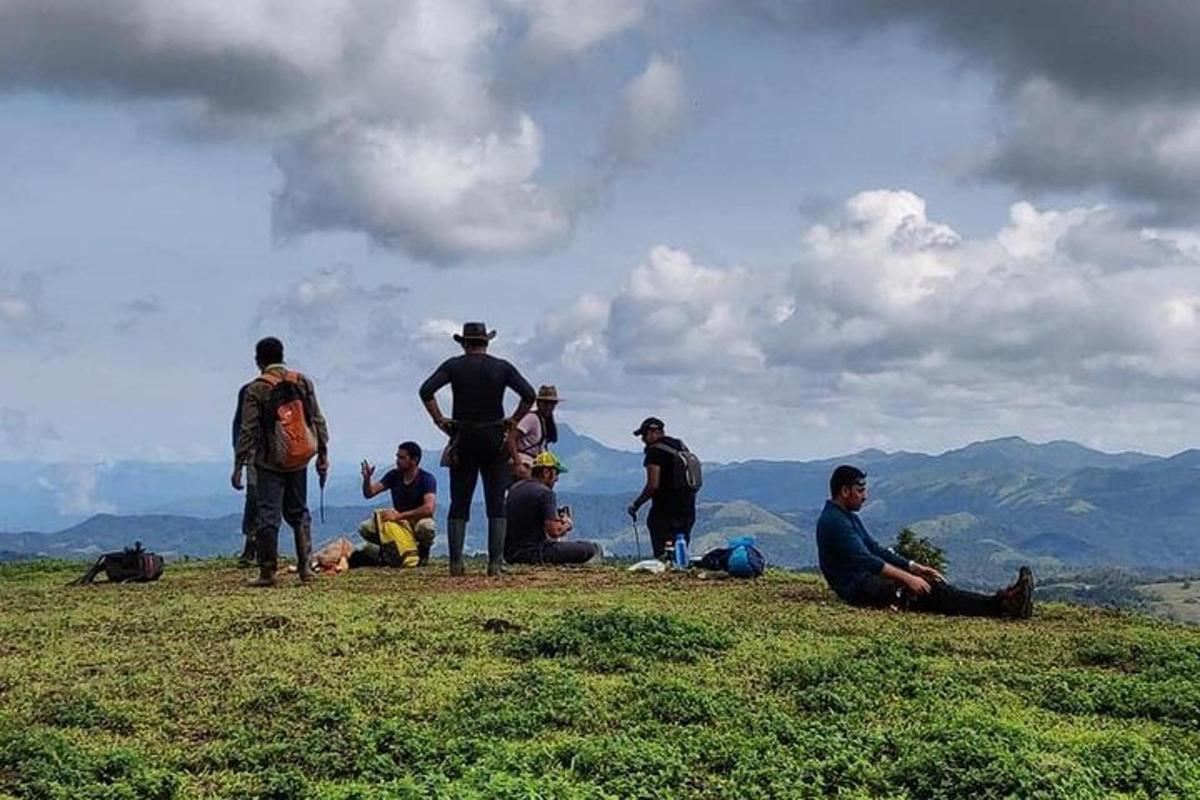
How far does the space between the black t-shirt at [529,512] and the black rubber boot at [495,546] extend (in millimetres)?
2062

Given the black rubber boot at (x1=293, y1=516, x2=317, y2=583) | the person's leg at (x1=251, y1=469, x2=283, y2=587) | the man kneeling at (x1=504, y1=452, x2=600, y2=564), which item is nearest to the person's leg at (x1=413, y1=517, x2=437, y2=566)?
the man kneeling at (x1=504, y1=452, x2=600, y2=564)

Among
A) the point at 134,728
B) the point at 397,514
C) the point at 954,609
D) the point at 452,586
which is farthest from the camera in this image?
the point at 397,514

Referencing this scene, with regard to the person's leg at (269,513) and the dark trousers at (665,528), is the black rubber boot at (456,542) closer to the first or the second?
the person's leg at (269,513)

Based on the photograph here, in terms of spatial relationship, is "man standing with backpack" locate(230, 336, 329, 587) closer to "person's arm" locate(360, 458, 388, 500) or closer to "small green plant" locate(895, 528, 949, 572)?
"person's arm" locate(360, 458, 388, 500)

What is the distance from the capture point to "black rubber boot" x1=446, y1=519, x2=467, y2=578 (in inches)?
666

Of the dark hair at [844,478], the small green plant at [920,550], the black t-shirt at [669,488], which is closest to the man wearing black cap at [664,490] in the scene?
the black t-shirt at [669,488]

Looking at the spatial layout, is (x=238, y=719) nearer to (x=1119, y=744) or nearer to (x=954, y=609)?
(x=1119, y=744)

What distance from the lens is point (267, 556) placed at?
51.1 feet

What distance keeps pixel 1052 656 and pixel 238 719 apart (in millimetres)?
7309

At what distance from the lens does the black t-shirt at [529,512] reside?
19.2 metres

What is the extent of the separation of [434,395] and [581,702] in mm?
8520

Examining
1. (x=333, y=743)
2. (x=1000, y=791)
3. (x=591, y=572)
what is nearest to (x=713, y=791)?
(x=1000, y=791)

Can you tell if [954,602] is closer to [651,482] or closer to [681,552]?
[651,482]

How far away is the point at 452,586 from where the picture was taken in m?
15.6
